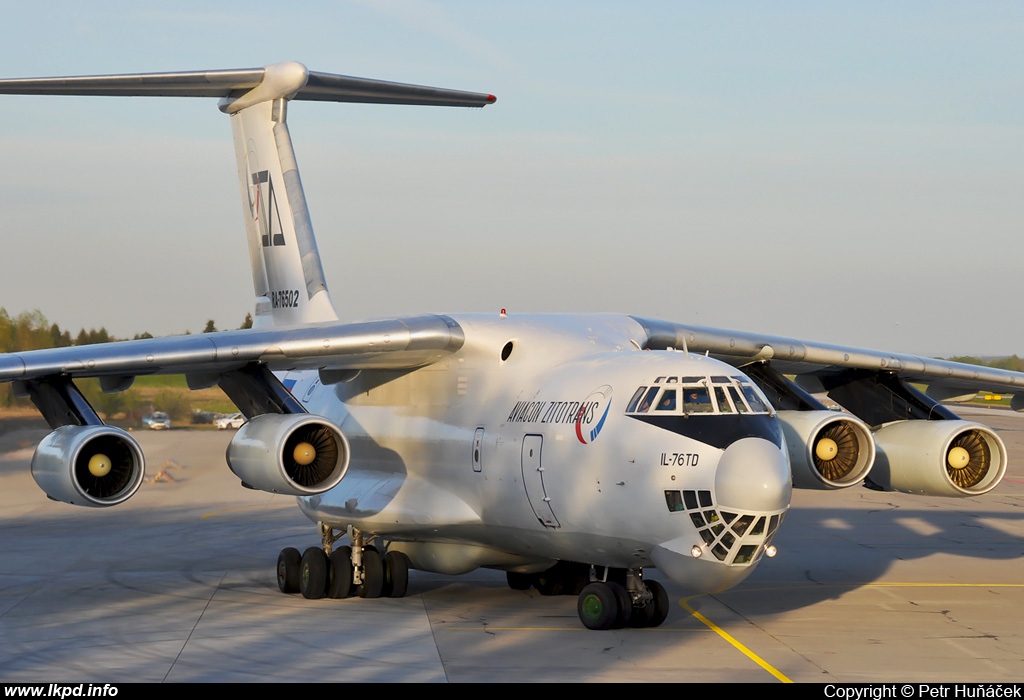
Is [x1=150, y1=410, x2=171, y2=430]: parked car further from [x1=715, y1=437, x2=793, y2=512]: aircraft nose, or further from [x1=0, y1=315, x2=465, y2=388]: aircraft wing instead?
[x1=715, y1=437, x2=793, y2=512]: aircraft nose

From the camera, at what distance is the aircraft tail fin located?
15.5 m

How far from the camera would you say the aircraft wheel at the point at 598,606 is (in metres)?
10.8

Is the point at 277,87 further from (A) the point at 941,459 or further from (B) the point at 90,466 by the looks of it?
(A) the point at 941,459

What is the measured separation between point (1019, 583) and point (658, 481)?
6.74 m

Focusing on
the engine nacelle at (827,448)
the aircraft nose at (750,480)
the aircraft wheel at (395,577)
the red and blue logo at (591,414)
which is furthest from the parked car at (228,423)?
the aircraft nose at (750,480)

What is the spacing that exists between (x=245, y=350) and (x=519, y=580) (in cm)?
422

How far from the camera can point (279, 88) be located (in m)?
15.5

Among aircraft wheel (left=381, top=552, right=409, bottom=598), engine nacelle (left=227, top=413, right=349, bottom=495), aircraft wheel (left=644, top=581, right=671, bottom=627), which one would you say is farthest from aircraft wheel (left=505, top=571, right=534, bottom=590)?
engine nacelle (left=227, top=413, right=349, bottom=495)

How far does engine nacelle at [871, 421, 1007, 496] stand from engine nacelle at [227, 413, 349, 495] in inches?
229

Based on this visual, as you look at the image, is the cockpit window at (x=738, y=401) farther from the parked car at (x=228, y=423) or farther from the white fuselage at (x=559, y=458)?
the parked car at (x=228, y=423)

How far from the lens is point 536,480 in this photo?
11062 millimetres

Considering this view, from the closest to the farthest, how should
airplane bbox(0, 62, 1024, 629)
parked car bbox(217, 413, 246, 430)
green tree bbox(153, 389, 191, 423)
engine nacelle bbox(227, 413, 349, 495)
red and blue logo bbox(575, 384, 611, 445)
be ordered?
airplane bbox(0, 62, 1024, 629), red and blue logo bbox(575, 384, 611, 445), engine nacelle bbox(227, 413, 349, 495), green tree bbox(153, 389, 191, 423), parked car bbox(217, 413, 246, 430)
